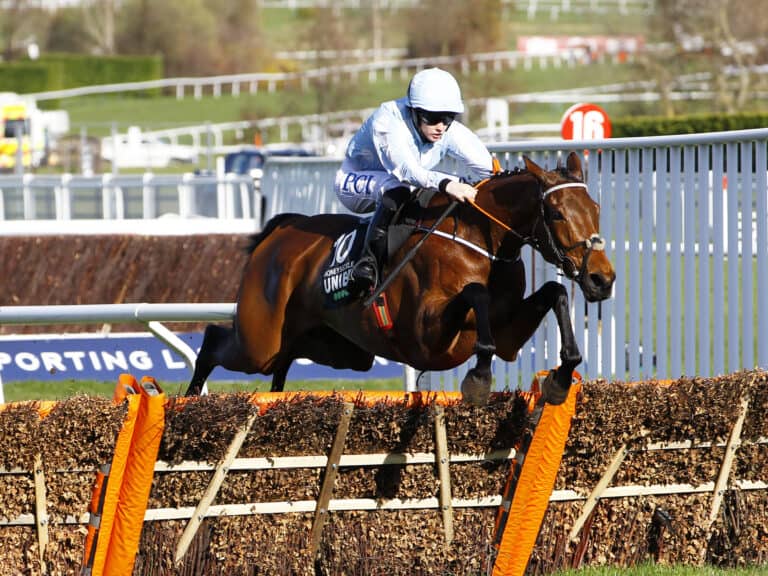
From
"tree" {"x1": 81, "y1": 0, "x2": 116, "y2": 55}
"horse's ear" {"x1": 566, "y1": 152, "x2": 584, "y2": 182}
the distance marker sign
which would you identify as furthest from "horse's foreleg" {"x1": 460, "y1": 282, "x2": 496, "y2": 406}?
"tree" {"x1": 81, "y1": 0, "x2": 116, "y2": 55}

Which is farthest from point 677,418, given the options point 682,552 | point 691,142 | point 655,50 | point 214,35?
point 214,35

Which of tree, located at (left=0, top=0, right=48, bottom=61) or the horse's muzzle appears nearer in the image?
the horse's muzzle

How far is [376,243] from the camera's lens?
19.8 ft

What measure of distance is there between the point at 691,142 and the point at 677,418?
72.8 inches

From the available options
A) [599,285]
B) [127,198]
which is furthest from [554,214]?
[127,198]

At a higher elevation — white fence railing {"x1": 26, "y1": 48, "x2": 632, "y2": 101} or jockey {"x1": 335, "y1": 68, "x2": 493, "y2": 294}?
jockey {"x1": 335, "y1": 68, "x2": 493, "y2": 294}

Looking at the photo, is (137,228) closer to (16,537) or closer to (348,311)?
(348,311)

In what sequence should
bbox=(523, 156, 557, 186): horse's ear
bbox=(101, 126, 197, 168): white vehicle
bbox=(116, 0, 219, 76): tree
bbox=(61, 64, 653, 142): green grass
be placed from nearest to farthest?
bbox=(523, 156, 557, 186): horse's ear
bbox=(101, 126, 197, 168): white vehicle
bbox=(61, 64, 653, 142): green grass
bbox=(116, 0, 219, 76): tree

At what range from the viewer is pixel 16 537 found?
457 cm

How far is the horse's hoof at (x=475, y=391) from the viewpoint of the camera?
4992 mm

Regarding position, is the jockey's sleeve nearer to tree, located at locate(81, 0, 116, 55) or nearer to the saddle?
the saddle

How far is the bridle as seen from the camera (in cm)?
523

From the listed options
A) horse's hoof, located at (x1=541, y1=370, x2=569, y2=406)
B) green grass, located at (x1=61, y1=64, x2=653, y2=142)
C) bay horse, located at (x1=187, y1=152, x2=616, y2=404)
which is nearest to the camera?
horse's hoof, located at (x1=541, y1=370, x2=569, y2=406)

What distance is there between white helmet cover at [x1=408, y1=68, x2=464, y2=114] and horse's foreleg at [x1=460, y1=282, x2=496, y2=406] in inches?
33.1
